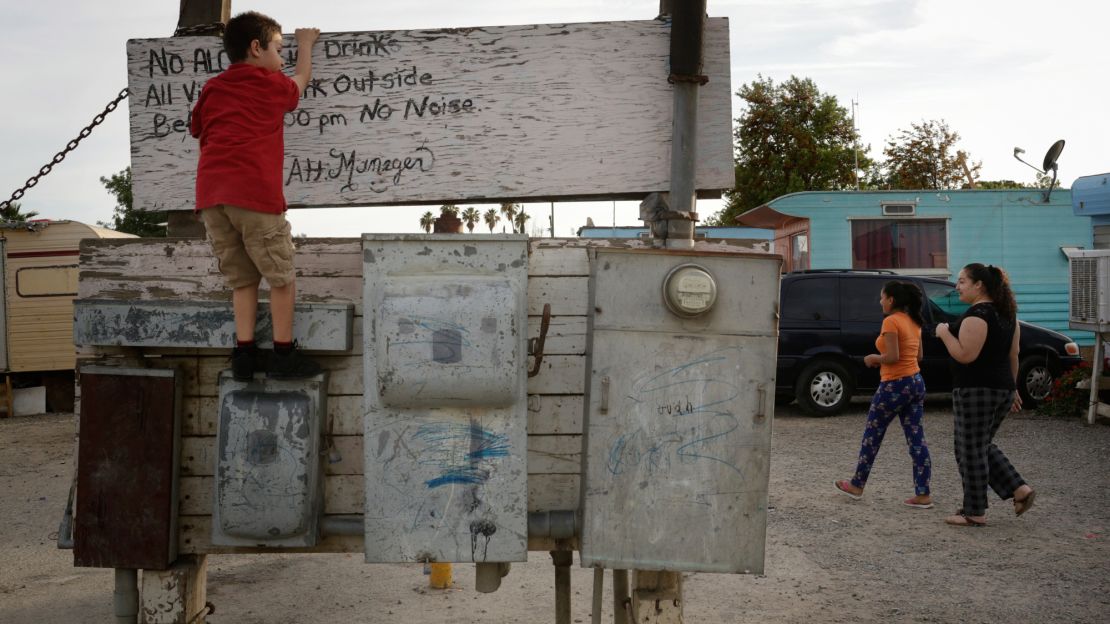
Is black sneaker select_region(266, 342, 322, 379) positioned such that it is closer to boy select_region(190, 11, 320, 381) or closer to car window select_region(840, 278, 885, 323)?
boy select_region(190, 11, 320, 381)

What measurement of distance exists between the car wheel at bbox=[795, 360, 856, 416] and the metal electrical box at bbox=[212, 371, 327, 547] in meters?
9.69

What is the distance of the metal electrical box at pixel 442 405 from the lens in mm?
2891

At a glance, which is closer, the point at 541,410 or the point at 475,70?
the point at 541,410

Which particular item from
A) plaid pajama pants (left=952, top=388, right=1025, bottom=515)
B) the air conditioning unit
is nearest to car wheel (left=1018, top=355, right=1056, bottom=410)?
the air conditioning unit

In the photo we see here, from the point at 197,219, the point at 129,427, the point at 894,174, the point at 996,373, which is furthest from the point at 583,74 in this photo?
the point at 894,174

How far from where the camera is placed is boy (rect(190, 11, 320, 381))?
9.77 feet

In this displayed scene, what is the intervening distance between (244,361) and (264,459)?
0.31 metres

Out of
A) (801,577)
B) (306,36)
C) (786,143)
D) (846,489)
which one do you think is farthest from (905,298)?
(786,143)

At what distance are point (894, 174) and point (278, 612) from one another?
39.8 m

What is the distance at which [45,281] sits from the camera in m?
14.7

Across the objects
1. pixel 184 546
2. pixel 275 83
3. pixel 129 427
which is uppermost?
pixel 275 83

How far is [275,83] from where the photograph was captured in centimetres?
308

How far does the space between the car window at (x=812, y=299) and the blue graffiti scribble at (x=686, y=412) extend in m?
9.36

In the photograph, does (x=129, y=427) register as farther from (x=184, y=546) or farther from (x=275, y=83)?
(x=275, y=83)
